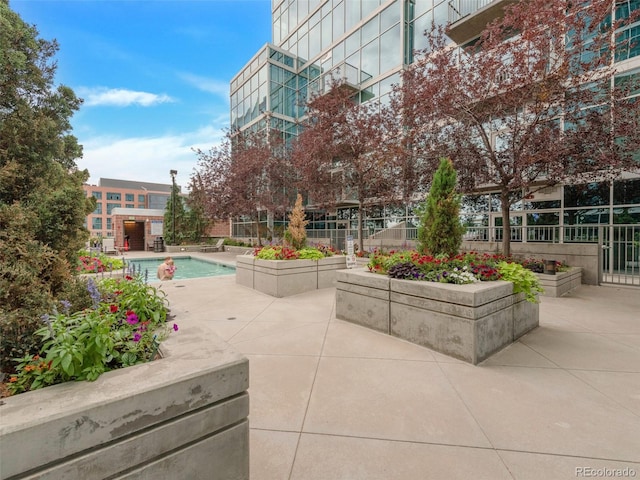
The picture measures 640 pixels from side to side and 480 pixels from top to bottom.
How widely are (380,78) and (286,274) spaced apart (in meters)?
15.9

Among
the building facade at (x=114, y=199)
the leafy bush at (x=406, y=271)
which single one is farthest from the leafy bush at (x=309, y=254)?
the building facade at (x=114, y=199)

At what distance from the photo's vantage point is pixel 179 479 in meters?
1.49

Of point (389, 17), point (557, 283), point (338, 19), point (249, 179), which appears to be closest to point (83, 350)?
point (557, 283)

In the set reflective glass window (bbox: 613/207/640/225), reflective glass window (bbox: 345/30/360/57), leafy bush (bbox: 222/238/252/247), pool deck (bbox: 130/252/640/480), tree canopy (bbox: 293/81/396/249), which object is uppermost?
reflective glass window (bbox: 345/30/360/57)

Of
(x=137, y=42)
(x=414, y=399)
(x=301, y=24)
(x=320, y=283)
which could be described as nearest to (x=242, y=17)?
(x=137, y=42)

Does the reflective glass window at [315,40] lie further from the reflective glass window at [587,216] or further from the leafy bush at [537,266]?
the leafy bush at [537,266]

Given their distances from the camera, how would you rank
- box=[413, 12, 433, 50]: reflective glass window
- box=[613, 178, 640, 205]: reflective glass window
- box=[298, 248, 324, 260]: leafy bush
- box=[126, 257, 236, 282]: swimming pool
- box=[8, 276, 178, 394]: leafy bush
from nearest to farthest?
box=[8, 276, 178, 394]: leafy bush < box=[298, 248, 324, 260]: leafy bush < box=[613, 178, 640, 205]: reflective glass window < box=[126, 257, 236, 282]: swimming pool < box=[413, 12, 433, 50]: reflective glass window

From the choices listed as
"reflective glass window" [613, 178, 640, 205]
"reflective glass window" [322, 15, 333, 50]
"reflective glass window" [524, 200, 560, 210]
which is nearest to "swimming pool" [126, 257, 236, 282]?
"reflective glass window" [524, 200, 560, 210]

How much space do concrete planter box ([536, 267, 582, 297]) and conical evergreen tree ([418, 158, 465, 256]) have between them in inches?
162

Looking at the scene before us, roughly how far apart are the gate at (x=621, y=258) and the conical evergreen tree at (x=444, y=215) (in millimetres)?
7261

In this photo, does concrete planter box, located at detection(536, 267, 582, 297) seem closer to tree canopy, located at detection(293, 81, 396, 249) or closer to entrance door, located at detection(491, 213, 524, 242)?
entrance door, located at detection(491, 213, 524, 242)

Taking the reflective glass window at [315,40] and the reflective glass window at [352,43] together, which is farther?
the reflective glass window at [315,40]

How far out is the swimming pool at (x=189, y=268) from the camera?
44.1 feet

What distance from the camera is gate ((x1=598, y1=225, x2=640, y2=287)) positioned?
343 inches
